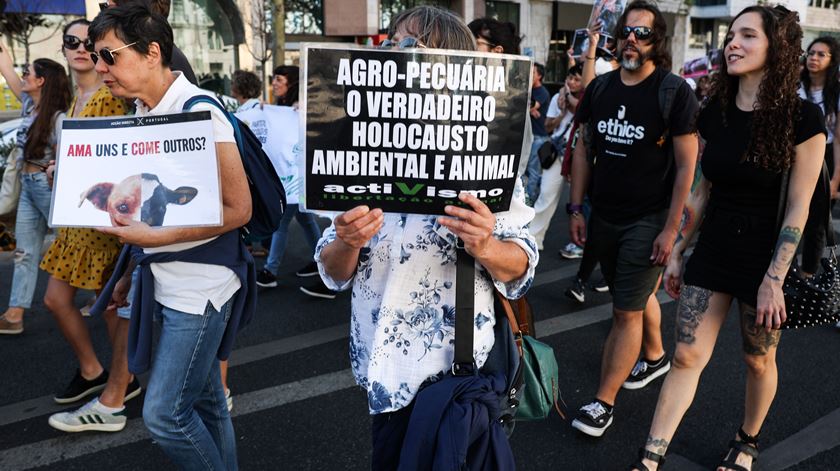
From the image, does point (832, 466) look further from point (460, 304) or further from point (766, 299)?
point (460, 304)

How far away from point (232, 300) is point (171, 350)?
0.89 feet

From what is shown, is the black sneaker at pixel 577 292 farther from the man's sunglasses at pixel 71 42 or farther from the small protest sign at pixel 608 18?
the man's sunglasses at pixel 71 42

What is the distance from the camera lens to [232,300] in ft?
8.02

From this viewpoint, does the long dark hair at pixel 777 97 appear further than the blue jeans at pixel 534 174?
No

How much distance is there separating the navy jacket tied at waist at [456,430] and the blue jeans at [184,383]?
0.90 m

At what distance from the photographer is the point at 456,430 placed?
67.5 inches

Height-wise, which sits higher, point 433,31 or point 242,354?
point 433,31

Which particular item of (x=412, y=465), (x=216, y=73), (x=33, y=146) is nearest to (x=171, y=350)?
(x=412, y=465)

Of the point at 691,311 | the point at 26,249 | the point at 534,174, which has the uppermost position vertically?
the point at 534,174

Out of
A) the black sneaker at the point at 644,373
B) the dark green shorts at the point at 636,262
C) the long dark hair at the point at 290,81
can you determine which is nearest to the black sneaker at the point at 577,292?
the black sneaker at the point at 644,373

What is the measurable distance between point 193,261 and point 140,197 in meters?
0.33

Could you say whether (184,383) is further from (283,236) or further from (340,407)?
(283,236)

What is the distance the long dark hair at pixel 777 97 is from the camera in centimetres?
252

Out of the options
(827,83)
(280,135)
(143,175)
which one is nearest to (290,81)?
(280,135)
